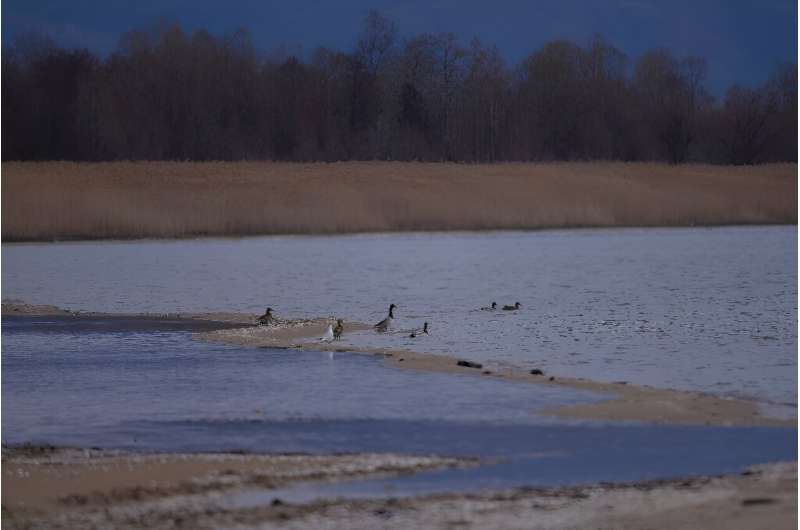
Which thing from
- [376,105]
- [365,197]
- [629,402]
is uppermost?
[376,105]

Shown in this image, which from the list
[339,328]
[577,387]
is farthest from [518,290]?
[577,387]

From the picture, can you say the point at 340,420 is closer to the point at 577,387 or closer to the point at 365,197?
the point at 577,387

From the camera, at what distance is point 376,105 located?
56.9 metres

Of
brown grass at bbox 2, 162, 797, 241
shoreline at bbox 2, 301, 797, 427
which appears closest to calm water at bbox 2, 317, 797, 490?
shoreline at bbox 2, 301, 797, 427

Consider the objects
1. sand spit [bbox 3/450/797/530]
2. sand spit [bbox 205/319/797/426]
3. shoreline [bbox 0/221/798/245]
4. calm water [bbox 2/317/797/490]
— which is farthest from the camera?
shoreline [bbox 0/221/798/245]

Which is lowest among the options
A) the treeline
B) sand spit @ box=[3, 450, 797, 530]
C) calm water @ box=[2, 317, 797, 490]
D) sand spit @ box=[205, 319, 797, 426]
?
sand spit @ box=[3, 450, 797, 530]

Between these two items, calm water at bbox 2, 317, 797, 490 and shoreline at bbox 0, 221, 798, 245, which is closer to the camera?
calm water at bbox 2, 317, 797, 490

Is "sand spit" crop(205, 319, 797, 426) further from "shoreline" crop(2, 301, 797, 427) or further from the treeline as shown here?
the treeline

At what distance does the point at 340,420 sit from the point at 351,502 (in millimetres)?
2383

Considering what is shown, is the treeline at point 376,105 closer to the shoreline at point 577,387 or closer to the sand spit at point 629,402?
the shoreline at point 577,387

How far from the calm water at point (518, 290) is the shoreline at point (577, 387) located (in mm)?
401

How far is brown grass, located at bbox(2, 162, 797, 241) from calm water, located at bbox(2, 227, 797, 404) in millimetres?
639

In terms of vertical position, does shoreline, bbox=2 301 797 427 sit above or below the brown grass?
below

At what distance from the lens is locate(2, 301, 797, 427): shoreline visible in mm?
8688
